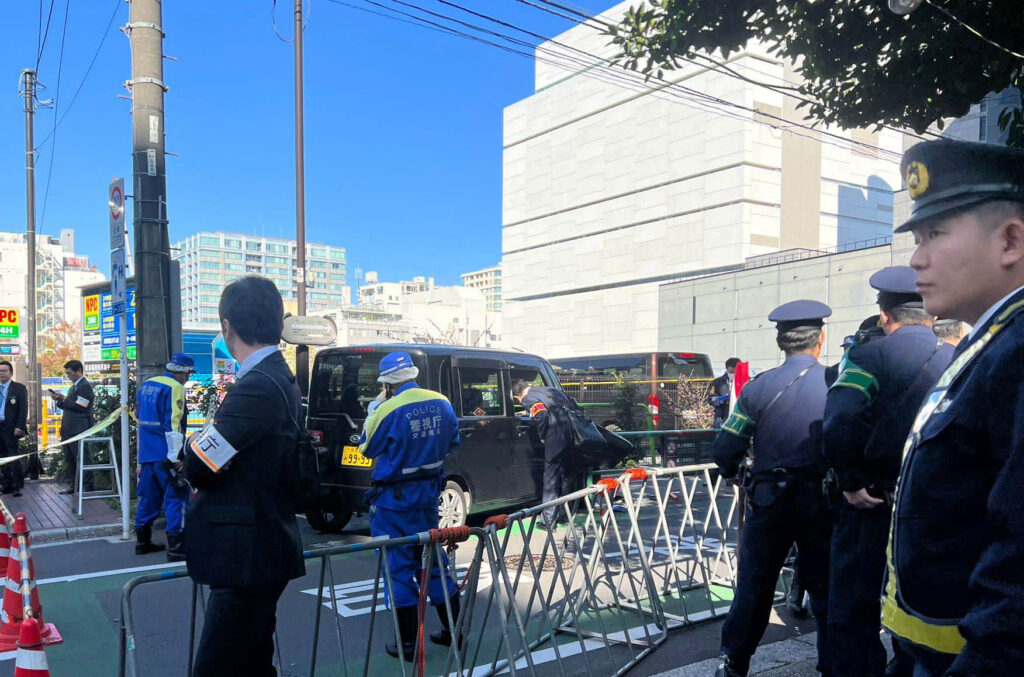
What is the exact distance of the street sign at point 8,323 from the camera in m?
15.5

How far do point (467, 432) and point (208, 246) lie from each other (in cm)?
15507

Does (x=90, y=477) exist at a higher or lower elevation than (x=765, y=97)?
lower

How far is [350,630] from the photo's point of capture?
5172 mm

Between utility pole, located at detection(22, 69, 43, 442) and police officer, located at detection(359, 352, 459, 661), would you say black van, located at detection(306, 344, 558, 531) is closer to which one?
police officer, located at detection(359, 352, 459, 661)

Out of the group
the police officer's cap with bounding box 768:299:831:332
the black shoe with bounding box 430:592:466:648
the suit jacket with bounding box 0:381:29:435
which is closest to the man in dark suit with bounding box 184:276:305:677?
the black shoe with bounding box 430:592:466:648

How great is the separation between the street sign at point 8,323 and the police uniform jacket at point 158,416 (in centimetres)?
1060

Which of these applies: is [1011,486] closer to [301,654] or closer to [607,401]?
[301,654]

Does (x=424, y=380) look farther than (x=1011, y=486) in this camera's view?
Yes

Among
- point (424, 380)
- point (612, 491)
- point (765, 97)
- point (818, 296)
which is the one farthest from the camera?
point (765, 97)

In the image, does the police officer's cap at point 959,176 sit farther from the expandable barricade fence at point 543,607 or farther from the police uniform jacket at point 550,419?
the police uniform jacket at point 550,419

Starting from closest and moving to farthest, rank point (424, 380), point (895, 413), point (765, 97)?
point (895, 413) → point (424, 380) → point (765, 97)

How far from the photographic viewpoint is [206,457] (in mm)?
2600

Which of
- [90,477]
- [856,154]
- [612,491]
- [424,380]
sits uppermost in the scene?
[856,154]

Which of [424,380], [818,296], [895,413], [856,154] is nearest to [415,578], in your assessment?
[895,413]
